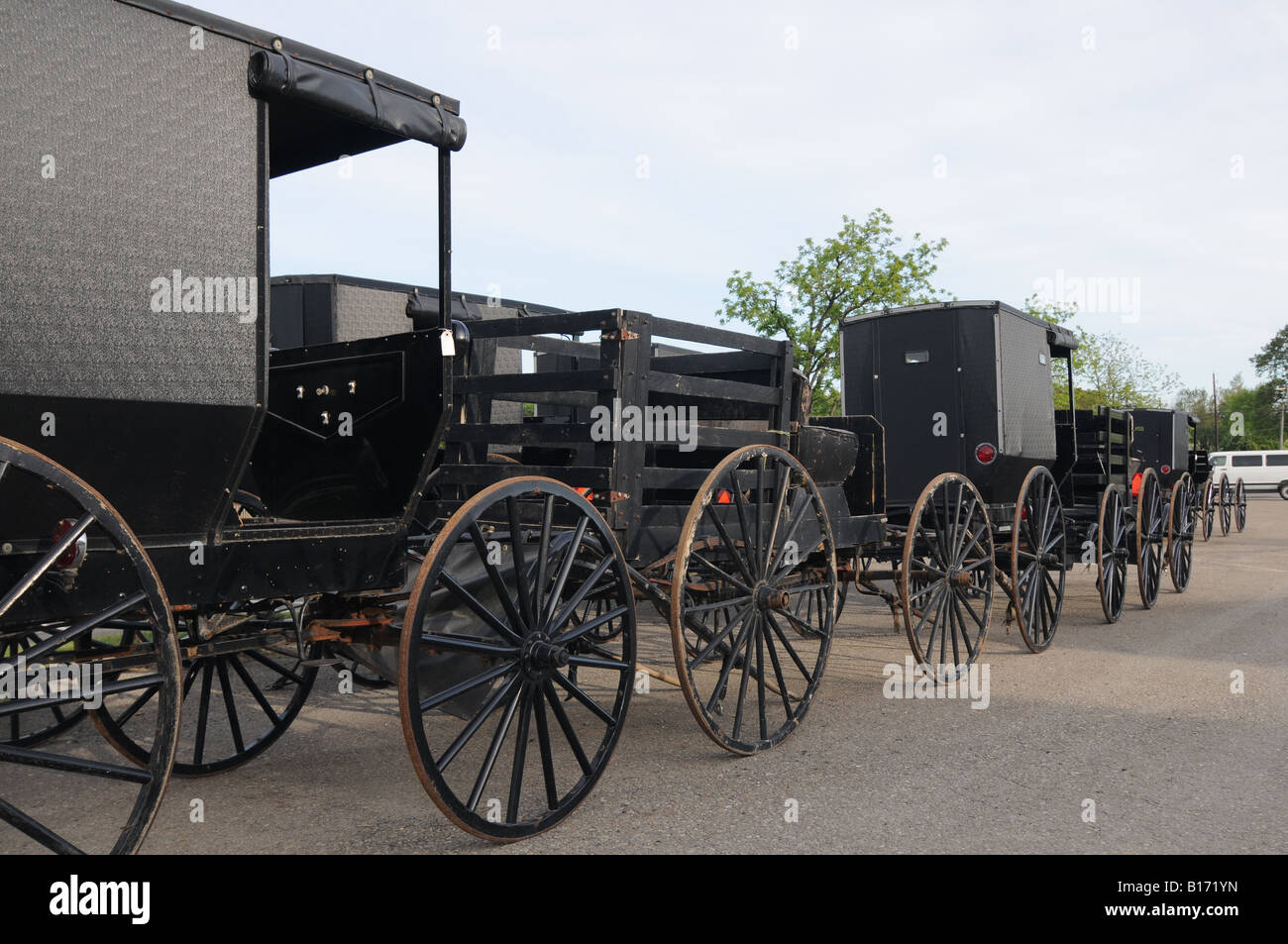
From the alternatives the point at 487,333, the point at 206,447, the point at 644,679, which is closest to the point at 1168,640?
the point at 644,679

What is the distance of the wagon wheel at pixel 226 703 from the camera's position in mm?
4082

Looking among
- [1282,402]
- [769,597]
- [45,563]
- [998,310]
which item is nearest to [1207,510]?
[998,310]

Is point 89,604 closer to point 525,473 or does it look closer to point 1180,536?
point 525,473

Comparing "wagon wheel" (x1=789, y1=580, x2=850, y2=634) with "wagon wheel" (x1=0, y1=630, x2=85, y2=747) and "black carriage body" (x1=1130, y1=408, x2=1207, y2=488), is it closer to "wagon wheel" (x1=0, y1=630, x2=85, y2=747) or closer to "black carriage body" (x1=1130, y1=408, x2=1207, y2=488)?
"wagon wheel" (x1=0, y1=630, x2=85, y2=747)

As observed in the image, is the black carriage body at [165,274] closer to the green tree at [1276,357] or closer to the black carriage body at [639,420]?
the black carriage body at [639,420]

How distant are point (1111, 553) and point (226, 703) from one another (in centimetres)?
748

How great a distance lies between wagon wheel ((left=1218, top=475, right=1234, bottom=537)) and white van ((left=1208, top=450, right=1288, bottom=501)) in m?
18.5

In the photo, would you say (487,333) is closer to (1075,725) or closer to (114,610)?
(114,610)

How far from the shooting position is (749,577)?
17.0 ft

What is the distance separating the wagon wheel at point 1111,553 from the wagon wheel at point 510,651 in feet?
19.0

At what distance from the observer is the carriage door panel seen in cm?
845

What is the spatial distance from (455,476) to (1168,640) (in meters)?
6.31

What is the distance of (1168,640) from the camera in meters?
8.48

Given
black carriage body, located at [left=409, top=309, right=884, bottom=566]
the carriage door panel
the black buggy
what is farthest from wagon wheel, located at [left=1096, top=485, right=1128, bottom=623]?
the black buggy
